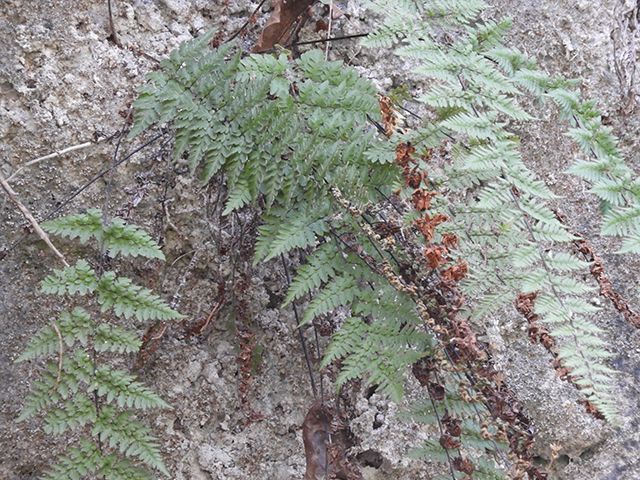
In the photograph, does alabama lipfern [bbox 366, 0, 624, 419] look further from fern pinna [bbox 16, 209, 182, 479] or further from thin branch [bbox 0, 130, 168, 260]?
fern pinna [bbox 16, 209, 182, 479]

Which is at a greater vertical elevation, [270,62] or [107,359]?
[270,62]

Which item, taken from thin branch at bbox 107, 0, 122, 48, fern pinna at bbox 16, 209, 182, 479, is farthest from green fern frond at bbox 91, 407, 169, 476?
thin branch at bbox 107, 0, 122, 48

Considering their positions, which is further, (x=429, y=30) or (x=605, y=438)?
(x=605, y=438)

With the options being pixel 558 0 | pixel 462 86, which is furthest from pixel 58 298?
pixel 558 0

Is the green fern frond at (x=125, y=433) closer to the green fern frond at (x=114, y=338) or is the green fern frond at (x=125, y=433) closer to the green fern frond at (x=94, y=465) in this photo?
the green fern frond at (x=94, y=465)

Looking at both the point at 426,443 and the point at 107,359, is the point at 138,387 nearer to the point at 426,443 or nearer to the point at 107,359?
the point at 107,359

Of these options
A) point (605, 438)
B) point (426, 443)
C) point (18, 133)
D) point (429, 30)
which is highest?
point (429, 30)
